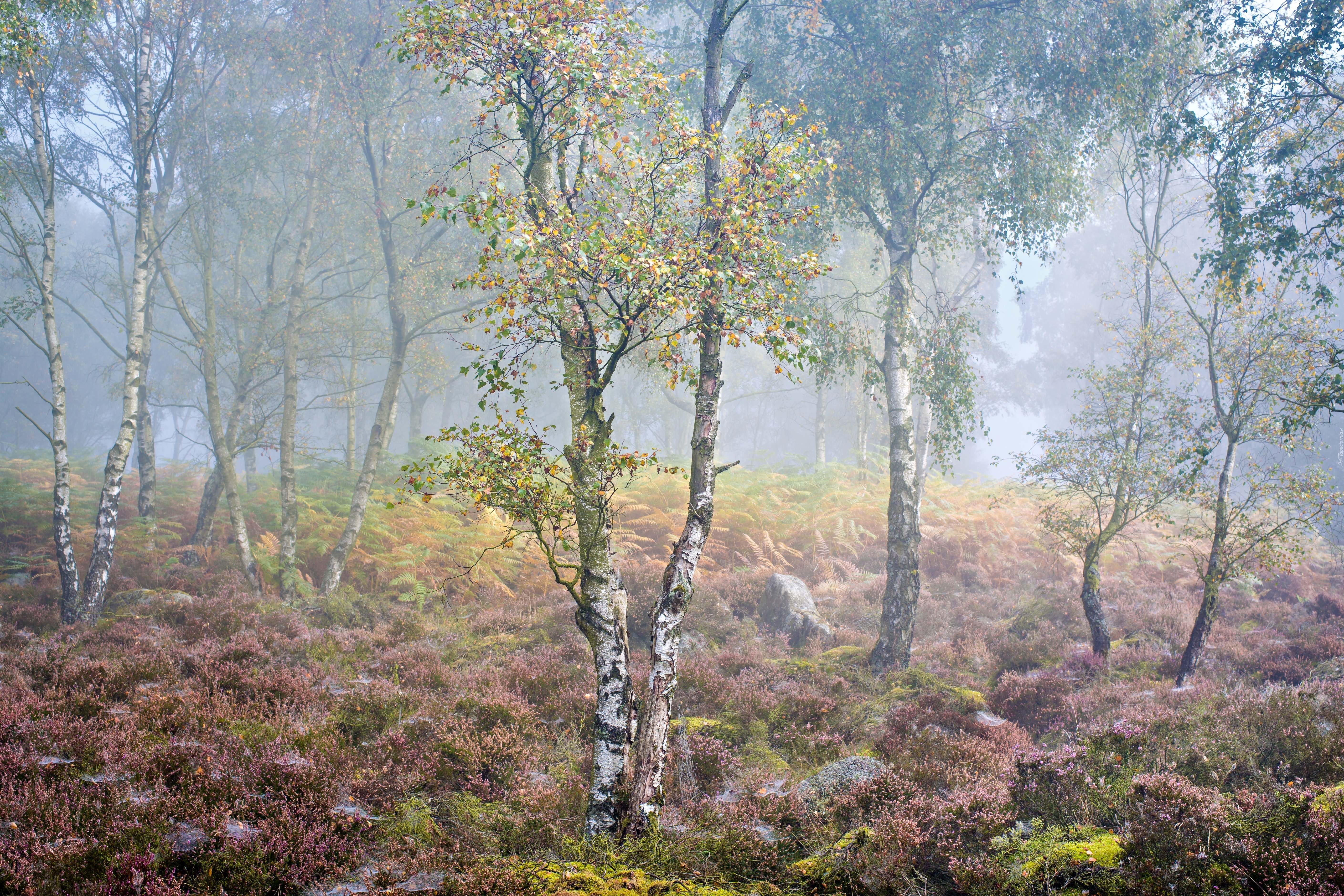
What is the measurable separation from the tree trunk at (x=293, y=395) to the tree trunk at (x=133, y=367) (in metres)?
2.62

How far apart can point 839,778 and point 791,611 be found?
6869mm

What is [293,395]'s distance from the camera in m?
14.6

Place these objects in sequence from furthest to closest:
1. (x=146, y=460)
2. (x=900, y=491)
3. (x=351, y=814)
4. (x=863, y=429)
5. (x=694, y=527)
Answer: (x=863, y=429)
(x=146, y=460)
(x=900, y=491)
(x=694, y=527)
(x=351, y=814)

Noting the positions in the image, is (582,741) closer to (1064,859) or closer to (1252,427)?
(1064,859)

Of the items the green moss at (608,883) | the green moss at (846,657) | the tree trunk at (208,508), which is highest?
the tree trunk at (208,508)

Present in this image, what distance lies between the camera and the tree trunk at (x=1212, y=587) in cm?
894

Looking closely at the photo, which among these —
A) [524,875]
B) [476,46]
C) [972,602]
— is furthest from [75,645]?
[972,602]

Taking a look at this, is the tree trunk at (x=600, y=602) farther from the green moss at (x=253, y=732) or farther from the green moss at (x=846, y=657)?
the green moss at (x=846, y=657)

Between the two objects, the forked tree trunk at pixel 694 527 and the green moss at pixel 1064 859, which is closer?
the green moss at pixel 1064 859

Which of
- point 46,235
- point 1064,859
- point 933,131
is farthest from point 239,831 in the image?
point 933,131

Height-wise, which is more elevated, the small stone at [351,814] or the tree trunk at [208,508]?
the tree trunk at [208,508]

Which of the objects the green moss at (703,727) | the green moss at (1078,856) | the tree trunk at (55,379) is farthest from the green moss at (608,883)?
the tree trunk at (55,379)

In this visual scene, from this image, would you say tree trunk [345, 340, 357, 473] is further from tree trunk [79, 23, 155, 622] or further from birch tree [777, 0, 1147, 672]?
birch tree [777, 0, 1147, 672]

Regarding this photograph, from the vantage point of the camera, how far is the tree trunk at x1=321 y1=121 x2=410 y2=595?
13078 millimetres
